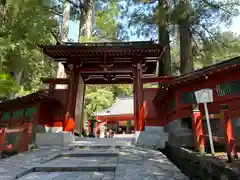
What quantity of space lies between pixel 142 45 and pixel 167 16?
271 cm

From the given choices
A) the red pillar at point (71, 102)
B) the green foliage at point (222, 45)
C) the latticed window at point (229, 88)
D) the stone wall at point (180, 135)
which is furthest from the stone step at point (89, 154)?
the green foliage at point (222, 45)

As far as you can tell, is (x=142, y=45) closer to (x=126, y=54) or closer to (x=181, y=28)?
(x=126, y=54)

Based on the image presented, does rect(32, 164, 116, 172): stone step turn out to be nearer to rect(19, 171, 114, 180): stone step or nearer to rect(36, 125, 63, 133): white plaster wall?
rect(19, 171, 114, 180): stone step

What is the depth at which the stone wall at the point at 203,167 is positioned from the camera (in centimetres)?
369

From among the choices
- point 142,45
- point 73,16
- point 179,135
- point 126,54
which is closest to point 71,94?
point 126,54

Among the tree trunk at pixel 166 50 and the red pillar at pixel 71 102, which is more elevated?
the tree trunk at pixel 166 50

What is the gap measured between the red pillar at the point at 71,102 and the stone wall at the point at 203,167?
169 inches

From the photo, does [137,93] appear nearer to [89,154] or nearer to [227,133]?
[89,154]

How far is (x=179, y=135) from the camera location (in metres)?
7.99

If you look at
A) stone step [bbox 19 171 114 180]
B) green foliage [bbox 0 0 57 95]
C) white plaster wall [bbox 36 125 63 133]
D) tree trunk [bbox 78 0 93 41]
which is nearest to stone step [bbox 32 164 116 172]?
stone step [bbox 19 171 114 180]

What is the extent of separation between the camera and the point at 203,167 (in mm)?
4840

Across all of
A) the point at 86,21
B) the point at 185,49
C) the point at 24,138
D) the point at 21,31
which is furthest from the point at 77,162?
the point at 86,21

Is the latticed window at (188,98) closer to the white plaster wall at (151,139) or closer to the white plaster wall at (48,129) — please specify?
the white plaster wall at (151,139)

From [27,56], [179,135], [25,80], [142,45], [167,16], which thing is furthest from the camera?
[25,80]
